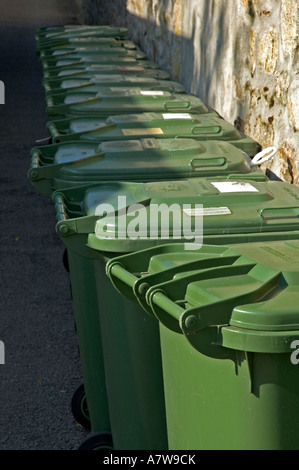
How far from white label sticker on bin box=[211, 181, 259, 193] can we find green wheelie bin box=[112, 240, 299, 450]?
0.44 meters

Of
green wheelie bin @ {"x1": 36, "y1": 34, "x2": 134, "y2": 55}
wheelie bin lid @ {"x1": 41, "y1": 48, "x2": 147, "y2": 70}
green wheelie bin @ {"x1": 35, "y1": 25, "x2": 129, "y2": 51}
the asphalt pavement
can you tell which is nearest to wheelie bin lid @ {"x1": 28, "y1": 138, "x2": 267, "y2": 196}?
the asphalt pavement

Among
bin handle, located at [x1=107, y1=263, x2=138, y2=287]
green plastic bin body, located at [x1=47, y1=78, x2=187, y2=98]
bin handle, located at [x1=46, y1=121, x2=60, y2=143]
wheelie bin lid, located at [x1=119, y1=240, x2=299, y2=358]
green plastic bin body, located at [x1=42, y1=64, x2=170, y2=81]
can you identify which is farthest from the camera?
green plastic bin body, located at [x1=42, y1=64, x2=170, y2=81]

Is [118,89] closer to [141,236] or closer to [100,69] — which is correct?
[100,69]

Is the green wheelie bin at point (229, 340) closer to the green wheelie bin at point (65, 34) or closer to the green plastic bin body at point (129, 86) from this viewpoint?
the green plastic bin body at point (129, 86)

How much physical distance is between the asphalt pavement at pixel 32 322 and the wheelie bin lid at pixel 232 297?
155cm

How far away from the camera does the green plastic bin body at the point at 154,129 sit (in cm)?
344

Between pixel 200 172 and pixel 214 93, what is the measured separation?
1971 millimetres

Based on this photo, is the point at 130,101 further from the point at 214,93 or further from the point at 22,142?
the point at 22,142

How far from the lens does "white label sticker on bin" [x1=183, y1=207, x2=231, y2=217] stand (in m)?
→ 2.34

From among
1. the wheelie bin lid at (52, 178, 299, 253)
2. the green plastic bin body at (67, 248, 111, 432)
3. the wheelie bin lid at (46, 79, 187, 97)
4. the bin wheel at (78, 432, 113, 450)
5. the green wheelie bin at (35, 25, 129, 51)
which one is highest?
the wheelie bin lid at (52, 178, 299, 253)

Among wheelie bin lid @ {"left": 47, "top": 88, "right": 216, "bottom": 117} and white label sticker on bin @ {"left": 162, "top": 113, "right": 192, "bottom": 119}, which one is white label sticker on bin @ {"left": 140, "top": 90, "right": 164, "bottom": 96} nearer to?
wheelie bin lid @ {"left": 47, "top": 88, "right": 216, "bottom": 117}

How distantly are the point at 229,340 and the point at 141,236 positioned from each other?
61cm

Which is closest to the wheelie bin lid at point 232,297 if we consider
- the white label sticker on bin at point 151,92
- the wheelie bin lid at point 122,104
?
the wheelie bin lid at point 122,104

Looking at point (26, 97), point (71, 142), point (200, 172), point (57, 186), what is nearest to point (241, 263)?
point (200, 172)
